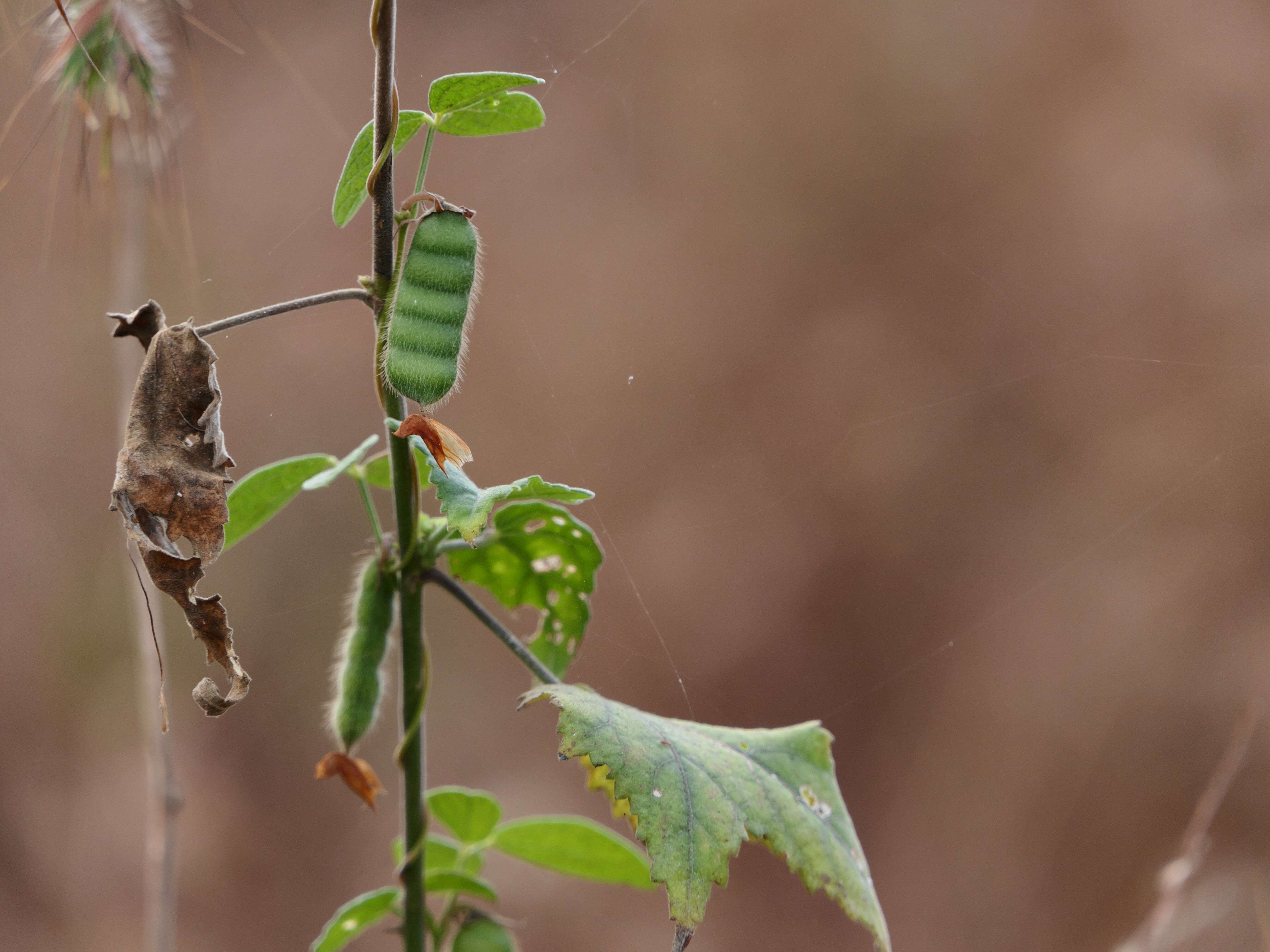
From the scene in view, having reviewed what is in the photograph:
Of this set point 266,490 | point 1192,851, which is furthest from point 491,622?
point 1192,851

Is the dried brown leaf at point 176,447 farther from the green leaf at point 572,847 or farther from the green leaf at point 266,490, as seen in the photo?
the green leaf at point 572,847

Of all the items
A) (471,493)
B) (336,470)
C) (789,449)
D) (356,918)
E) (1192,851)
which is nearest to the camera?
(471,493)

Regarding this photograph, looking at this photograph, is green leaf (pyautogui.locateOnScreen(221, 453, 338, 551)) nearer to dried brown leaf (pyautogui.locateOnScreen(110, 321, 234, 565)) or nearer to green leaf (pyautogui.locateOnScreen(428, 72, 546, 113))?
dried brown leaf (pyautogui.locateOnScreen(110, 321, 234, 565))

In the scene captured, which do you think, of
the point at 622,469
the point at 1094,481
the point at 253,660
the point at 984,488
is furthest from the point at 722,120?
the point at 253,660

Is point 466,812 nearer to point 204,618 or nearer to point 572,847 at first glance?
point 572,847

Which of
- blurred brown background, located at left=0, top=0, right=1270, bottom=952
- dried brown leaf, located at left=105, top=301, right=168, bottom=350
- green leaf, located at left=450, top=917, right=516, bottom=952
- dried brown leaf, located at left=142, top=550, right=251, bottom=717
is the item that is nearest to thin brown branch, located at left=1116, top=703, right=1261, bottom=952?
blurred brown background, located at left=0, top=0, right=1270, bottom=952

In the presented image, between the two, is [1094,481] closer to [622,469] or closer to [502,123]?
[622,469]
